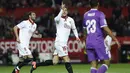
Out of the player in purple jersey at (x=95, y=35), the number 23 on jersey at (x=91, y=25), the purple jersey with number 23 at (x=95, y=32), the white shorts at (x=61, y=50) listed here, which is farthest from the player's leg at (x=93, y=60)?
the white shorts at (x=61, y=50)

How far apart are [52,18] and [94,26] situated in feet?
47.5

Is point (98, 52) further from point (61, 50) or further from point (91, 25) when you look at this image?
point (61, 50)

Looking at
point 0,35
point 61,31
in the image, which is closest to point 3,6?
point 0,35

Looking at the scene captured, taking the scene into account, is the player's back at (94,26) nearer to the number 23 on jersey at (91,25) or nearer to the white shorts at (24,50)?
the number 23 on jersey at (91,25)

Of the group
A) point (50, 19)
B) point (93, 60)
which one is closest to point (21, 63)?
point (93, 60)

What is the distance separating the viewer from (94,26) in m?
11.7

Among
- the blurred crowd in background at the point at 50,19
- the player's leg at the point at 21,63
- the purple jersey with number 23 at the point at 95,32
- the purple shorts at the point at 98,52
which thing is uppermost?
the blurred crowd in background at the point at 50,19

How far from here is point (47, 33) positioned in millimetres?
25469

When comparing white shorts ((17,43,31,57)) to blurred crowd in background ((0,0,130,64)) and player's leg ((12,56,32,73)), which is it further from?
blurred crowd in background ((0,0,130,64))

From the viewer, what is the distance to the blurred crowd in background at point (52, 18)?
25.5m

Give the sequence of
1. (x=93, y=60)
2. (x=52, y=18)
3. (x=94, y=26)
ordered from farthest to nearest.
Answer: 1. (x=52, y=18)
2. (x=93, y=60)
3. (x=94, y=26)

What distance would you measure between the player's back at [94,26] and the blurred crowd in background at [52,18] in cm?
1289

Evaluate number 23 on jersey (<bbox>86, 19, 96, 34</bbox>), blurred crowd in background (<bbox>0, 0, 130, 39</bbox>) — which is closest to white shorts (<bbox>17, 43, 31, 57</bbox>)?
number 23 on jersey (<bbox>86, 19, 96, 34</bbox>)

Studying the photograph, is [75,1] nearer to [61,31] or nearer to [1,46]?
[1,46]
